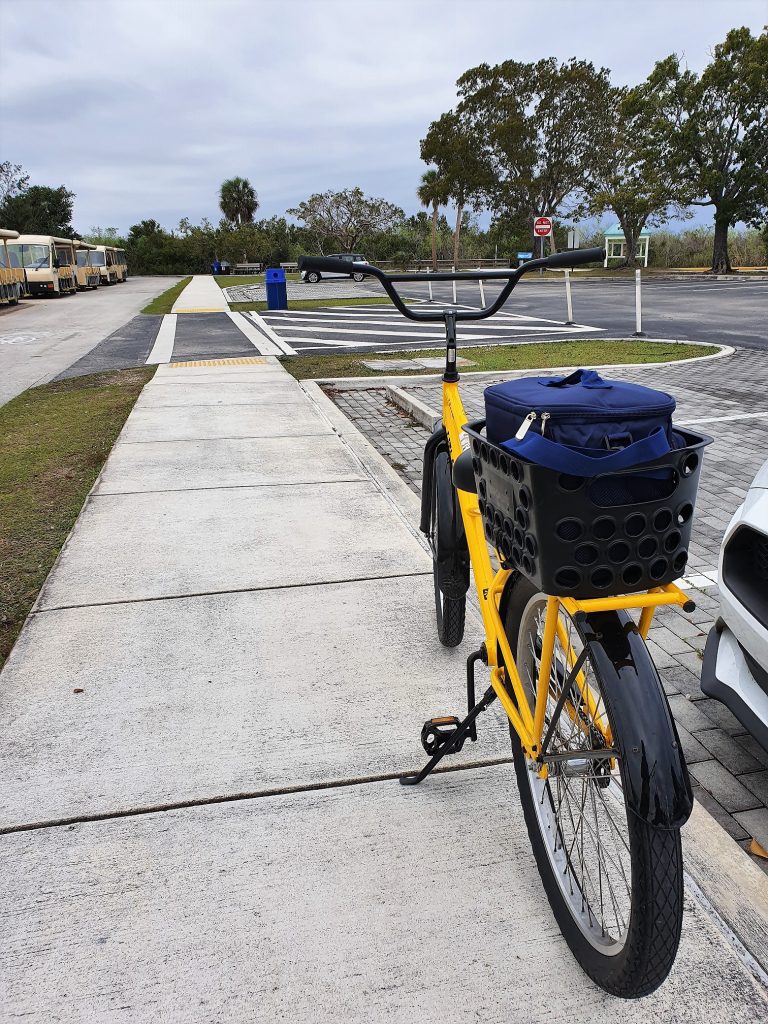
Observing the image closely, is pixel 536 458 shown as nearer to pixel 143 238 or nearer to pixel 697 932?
pixel 697 932

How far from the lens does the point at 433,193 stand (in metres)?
56.4

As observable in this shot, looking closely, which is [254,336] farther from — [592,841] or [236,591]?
[592,841]

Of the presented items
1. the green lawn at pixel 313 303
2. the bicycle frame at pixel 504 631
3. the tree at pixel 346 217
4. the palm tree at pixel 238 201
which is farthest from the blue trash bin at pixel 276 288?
the palm tree at pixel 238 201

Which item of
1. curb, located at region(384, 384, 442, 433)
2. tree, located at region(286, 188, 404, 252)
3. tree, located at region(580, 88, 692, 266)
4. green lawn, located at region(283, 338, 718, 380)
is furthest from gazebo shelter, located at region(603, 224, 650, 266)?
curb, located at region(384, 384, 442, 433)

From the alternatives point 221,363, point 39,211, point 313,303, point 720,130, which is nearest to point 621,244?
point 720,130

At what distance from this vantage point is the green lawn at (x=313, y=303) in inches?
1010

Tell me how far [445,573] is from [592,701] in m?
1.34

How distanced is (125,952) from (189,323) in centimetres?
2016

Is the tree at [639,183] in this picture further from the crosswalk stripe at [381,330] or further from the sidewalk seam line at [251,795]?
the sidewalk seam line at [251,795]

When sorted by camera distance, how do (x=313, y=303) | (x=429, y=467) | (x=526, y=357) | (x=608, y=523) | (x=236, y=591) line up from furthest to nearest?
(x=313, y=303) → (x=526, y=357) → (x=236, y=591) → (x=429, y=467) → (x=608, y=523)

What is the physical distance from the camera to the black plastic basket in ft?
5.07

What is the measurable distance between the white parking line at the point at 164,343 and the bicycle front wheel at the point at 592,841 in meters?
11.9

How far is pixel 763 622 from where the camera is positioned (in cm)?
236

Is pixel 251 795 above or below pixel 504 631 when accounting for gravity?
below
